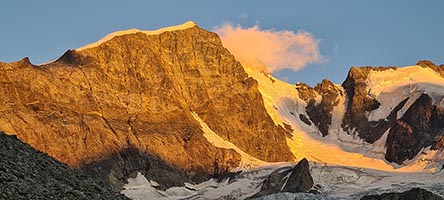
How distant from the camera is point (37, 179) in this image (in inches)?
1563

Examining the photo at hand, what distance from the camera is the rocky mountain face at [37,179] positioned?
37.6m

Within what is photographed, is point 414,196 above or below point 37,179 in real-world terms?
above

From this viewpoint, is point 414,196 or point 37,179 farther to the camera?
point 414,196

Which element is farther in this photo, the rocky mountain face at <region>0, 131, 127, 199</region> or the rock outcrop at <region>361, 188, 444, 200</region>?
the rock outcrop at <region>361, 188, 444, 200</region>

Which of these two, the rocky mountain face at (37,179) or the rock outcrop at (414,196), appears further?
the rock outcrop at (414,196)

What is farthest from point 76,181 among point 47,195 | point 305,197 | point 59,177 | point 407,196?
point 407,196

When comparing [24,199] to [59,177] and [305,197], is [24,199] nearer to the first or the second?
[59,177]

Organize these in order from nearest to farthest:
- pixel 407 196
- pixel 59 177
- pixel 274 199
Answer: pixel 59 177 → pixel 274 199 → pixel 407 196

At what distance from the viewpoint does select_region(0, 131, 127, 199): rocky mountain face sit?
37.6m

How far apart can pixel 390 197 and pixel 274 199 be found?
4710cm

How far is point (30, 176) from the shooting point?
39750 mm

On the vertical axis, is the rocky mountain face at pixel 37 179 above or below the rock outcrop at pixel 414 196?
below

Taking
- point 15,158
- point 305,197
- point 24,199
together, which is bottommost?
point 24,199

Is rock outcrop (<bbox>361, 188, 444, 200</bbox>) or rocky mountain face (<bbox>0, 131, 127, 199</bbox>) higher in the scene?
rock outcrop (<bbox>361, 188, 444, 200</bbox>)
